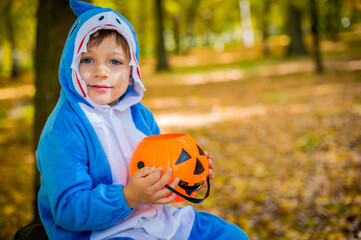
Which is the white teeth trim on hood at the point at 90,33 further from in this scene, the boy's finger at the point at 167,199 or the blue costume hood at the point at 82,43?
the boy's finger at the point at 167,199

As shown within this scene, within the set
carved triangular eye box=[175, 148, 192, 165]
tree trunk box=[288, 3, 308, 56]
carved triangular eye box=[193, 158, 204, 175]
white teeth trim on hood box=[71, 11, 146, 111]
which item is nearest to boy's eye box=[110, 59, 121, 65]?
white teeth trim on hood box=[71, 11, 146, 111]

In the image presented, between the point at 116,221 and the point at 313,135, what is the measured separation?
20.2 feet

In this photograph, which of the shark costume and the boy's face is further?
the boy's face

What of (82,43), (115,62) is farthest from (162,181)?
(82,43)

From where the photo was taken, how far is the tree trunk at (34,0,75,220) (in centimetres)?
350

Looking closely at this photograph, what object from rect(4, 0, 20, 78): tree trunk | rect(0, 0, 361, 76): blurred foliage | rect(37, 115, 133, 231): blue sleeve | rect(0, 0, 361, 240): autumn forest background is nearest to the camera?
rect(37, 115, 133, 231): blue sleeve

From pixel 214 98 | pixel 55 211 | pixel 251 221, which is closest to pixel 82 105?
pixel 55 211

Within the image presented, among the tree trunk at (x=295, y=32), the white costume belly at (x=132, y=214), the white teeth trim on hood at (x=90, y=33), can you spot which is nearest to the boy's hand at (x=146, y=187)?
the white costume belly at (x=132, y=214)

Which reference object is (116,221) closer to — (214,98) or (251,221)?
(251,221)

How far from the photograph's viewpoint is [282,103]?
1014 cm

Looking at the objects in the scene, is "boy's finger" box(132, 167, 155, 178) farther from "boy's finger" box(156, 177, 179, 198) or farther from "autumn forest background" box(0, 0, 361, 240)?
"autumn forest background" box(0, 0, 361, 240)

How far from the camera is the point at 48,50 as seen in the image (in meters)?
3.57

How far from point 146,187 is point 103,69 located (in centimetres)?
78

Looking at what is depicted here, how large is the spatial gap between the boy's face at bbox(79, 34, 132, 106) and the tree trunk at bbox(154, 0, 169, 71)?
68.0 feet
